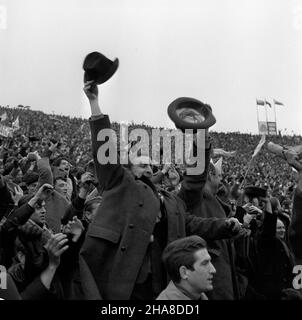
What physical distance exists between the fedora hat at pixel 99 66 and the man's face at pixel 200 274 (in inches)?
44.9

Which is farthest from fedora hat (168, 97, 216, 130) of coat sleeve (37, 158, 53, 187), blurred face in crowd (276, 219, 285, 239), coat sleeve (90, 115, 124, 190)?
coat sleeve (37, 158, 53, 187)

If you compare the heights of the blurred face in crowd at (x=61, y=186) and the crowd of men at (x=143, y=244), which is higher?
the blurred face in crowd at (x=61, y=186)

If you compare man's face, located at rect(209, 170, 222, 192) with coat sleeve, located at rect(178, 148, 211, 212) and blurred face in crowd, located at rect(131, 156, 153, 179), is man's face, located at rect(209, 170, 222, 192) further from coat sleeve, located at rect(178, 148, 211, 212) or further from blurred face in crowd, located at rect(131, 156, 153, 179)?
blurred face in crowd, located at rect(131, 156, 153, 179)

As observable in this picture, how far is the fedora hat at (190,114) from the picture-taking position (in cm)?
376

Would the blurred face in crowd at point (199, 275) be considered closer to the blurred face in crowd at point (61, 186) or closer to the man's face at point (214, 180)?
the man's face at point (214, 180)

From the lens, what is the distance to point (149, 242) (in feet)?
11.4

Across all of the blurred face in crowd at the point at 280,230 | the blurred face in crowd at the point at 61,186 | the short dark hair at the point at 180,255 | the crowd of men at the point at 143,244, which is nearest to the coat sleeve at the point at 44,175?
the blurred face in crowd at the point at 61,186

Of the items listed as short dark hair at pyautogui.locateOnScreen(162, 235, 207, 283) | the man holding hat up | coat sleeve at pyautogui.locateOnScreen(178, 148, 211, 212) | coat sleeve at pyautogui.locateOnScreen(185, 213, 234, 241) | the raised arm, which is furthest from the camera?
coat sleeve at pyautogui.locateOnScreen(178, 148, 211, 212)

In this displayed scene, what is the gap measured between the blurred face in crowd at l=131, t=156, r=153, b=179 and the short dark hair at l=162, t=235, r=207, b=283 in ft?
2.20

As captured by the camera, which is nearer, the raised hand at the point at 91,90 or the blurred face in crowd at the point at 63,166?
the raised hand at the point at 91,90

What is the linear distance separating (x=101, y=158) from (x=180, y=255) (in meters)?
0.73

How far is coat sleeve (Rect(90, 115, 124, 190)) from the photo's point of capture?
11.4ft

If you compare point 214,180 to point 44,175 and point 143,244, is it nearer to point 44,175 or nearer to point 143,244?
point 143,244
